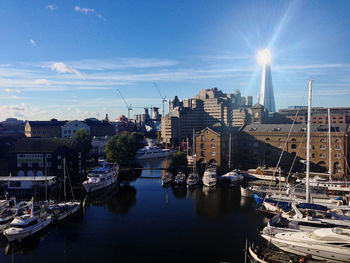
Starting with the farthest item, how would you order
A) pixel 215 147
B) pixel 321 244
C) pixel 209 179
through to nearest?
pixel 215 147 < pixel 209 179 < pixel 321 244

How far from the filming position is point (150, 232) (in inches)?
1119

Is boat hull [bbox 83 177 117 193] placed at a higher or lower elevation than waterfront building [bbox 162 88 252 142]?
lower

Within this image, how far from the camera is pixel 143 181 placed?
5353cm

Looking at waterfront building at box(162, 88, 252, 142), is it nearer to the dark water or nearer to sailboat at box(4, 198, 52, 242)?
the dark water

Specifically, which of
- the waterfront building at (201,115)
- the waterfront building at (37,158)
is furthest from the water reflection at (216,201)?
the waterfront building at (201,115)

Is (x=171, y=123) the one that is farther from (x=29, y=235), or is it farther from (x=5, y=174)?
(x=29, y=235)

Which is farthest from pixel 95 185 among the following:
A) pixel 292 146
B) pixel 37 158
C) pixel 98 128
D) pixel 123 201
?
pixel 98 128

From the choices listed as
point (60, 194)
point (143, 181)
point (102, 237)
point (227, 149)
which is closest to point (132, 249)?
point (102, 237)

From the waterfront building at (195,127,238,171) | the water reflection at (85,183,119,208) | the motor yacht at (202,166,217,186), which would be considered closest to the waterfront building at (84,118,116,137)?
the waterfront building at (195,127,238,171)

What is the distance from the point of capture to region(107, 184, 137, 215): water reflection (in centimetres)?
3616

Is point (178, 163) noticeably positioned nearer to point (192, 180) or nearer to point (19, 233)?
point (192, 180)

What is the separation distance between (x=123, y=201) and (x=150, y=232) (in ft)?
40.7

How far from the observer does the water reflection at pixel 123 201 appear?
36156mm

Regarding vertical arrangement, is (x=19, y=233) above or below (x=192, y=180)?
below
